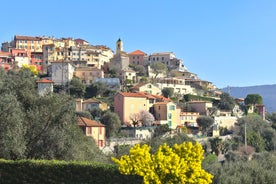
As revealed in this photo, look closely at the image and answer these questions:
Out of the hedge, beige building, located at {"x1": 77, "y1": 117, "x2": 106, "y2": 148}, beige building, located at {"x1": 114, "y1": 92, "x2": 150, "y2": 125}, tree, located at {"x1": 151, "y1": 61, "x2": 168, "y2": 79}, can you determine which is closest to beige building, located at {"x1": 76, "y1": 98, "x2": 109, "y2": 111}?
beige building, located at {"x1": 114, "y1": 92, "x2": 150, "y2": 125}

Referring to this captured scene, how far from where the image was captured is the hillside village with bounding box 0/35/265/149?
78.3 meters

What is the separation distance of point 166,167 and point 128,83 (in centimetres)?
8281

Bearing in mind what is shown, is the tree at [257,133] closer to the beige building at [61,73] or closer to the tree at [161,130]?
the tree at [161,130]

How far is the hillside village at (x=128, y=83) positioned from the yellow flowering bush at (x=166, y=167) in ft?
123

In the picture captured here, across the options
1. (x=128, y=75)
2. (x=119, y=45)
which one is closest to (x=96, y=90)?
(x=128, y=75)

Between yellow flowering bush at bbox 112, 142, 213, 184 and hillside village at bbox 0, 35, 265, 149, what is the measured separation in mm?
37566

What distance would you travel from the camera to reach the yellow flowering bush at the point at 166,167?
17.9 meters

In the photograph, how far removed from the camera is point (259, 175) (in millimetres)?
30797

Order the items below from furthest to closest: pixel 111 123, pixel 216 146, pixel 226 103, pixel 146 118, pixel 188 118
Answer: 1. pixel 226 103
2. pixel 188 118
3. pixel 146 118
4. pixel 216 146
5. pixel 111 123

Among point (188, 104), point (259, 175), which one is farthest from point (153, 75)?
point (259, 175)

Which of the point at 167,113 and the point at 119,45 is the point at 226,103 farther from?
the point at 119,45

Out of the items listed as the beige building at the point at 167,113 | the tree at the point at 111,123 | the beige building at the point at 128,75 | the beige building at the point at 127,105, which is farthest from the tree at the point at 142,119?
the beige building at the point at 128,75

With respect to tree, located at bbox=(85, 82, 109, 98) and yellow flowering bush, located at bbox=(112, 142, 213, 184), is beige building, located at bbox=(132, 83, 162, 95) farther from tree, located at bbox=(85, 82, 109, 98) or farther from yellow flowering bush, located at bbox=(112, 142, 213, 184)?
yellow flowering bush, located at bbox=(112, 142, 213, 184)

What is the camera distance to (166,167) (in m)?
17.9
